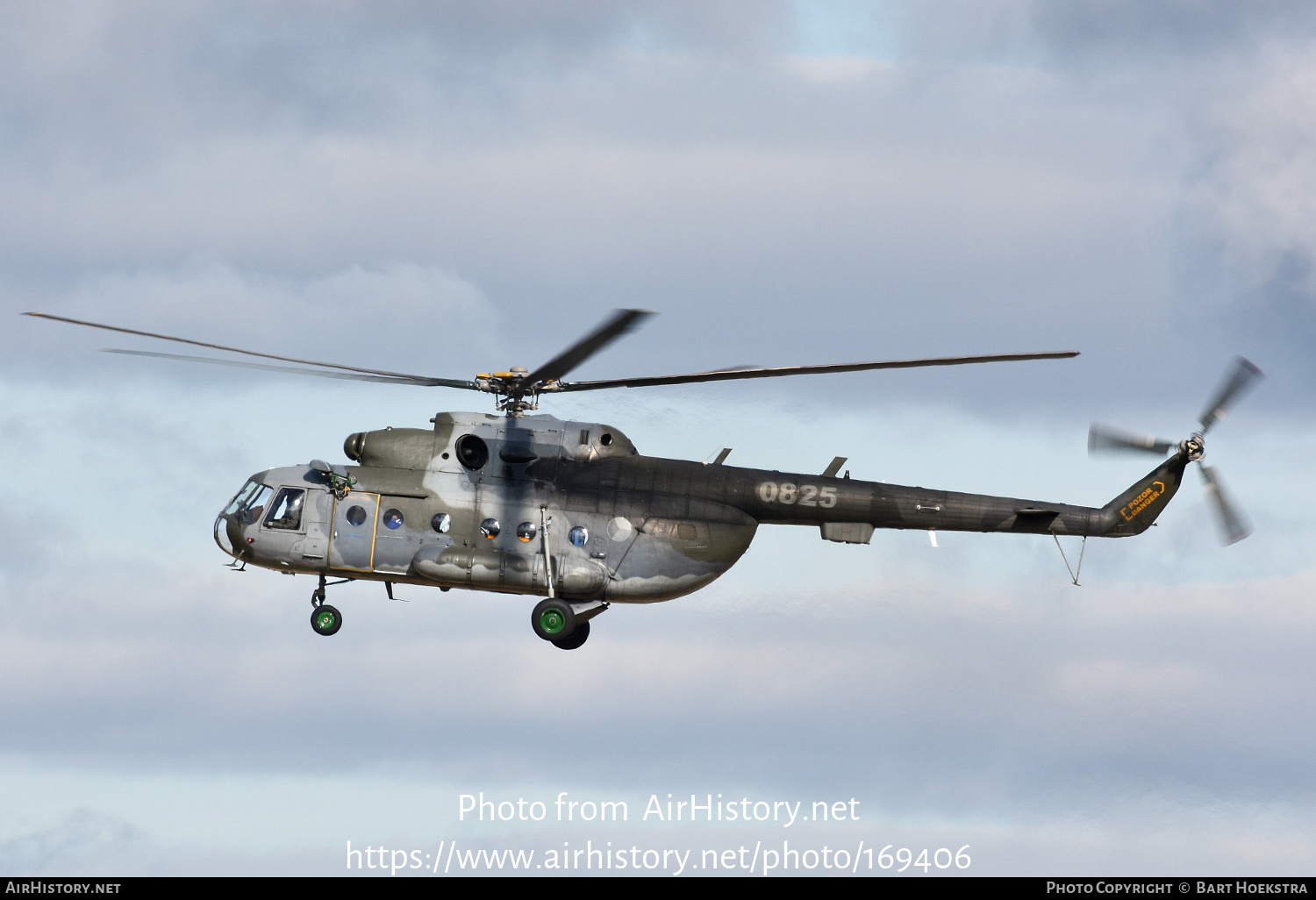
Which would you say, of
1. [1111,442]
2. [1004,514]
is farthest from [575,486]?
[1111,442]

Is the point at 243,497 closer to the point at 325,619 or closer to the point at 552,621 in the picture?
the point at 325,619

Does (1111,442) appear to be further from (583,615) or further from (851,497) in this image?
(583,615)

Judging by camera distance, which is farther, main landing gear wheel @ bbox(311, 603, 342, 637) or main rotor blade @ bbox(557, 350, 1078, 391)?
main landing gear wheel @ bbox(311, 603, 342, 637)

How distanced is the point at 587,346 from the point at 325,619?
9.63 m

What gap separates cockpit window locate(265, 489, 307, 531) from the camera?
31.2m

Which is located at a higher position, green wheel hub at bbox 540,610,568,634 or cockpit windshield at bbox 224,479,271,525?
cockpit windshield at bbox 224,479,271,525

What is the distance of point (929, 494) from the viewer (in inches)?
1214

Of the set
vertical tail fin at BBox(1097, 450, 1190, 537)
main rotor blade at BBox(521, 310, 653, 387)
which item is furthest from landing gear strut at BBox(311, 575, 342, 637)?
vertical tail fin at BBox(1097, 450, 1190, 537)

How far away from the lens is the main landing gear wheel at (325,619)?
31.3m

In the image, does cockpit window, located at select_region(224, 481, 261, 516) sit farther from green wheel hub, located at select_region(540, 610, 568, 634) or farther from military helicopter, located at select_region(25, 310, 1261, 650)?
green wheel hub, located at select_region(540, 610, 568, 634)

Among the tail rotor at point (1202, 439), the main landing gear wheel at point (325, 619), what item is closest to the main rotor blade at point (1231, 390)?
the tail rotor at point (1202, 439)

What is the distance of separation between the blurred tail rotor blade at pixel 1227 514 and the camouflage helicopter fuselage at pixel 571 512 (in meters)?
0.70

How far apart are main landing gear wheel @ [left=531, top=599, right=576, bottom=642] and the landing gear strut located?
4276 millimetres

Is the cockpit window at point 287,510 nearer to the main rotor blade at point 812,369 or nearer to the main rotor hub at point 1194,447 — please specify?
the main rotor blade at point 812,369
